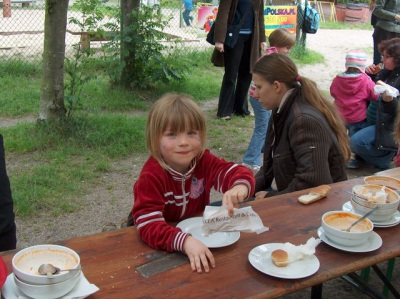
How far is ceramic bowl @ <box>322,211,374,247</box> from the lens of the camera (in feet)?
6.05

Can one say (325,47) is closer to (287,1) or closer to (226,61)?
(287,1)

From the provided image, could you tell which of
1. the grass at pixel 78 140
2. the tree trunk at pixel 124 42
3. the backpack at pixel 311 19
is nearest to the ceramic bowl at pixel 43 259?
the grass at pixel 78 140

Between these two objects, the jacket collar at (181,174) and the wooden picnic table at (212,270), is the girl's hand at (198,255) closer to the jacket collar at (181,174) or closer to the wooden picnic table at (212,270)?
the wooden picnic table at (212,270)

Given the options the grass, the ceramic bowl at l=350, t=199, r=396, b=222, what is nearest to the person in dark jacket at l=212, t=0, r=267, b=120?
the grass

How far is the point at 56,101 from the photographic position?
206 inches

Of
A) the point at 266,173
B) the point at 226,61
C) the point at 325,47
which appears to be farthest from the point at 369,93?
the point at 325,47

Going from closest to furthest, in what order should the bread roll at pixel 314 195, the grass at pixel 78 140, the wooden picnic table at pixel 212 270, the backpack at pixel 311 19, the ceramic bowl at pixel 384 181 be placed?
the wooden picnic table at pixel 212 270
the bread roll at pixel 314 195
the ceramic bowl at pixel 384 181
the grass at pixel 78 140
the backpack at pixel 311 19

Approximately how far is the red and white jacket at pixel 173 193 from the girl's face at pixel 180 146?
2.4 inches

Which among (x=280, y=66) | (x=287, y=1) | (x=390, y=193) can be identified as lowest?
(x=390, y=193)

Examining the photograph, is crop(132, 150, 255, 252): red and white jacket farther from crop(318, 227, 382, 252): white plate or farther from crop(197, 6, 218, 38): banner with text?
crop(197, 6, 218, 38): banner with text

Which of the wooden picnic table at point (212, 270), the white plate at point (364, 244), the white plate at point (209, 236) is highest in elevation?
the white plate at point (364, 244)

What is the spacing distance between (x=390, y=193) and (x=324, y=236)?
45 cm

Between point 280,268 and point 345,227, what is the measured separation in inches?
15.2

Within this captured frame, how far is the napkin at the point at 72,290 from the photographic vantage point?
1.47 metres
